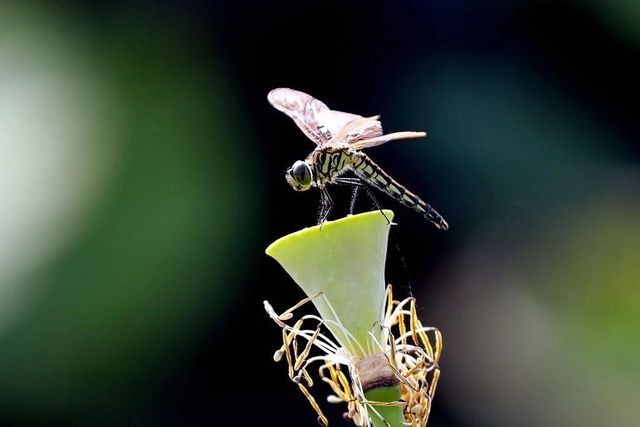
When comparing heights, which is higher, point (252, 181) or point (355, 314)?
point (355, 314)

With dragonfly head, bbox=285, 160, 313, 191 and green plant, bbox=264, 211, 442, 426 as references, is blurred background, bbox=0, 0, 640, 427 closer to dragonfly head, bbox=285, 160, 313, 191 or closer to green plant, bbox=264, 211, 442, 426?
dragonfly head, bbox=285, 160, 313, 191

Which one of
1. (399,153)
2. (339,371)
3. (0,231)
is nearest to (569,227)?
(399,153)

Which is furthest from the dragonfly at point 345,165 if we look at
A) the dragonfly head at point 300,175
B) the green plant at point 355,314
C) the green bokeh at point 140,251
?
the green bokeh at point 140,251

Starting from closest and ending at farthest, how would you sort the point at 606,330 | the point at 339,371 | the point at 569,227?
1. the point at 339,371
2. the point at 606,330
3. the point at 569,227

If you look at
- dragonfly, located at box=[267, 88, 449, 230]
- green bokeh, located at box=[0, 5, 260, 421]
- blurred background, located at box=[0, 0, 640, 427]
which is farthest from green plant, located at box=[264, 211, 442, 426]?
green bokeh, located at box=[0, 5, 260, 421]

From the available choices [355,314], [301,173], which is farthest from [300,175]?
[355,314]

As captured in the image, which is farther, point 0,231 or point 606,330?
point 0,231

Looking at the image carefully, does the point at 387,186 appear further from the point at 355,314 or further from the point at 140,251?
the point at 140,251

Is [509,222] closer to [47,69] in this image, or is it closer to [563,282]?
[563,282]
